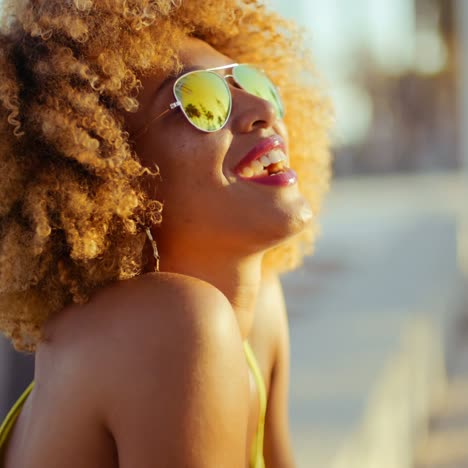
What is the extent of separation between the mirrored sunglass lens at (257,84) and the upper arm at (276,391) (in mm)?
557

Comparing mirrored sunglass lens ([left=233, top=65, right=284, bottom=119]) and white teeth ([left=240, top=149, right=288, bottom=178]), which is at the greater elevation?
mirrored sunglass lens ([left=233, top=65, right=284, bottom=119])

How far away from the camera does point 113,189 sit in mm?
1627

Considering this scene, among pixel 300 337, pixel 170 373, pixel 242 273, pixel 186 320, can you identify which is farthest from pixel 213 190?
pixel 300 337

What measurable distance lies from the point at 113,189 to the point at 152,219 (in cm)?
12

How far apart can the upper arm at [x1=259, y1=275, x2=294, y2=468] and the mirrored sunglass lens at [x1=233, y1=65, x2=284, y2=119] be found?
56cm

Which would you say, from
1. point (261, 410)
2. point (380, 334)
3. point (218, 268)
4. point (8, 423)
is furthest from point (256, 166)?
point (380, 334)

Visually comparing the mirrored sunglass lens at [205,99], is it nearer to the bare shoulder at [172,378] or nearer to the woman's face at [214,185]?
the woman's face at [214,185]

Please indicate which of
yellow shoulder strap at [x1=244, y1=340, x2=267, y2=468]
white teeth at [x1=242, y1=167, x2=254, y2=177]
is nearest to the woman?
white teeth at [x1=242, y1=167, x2=254, y2=177]

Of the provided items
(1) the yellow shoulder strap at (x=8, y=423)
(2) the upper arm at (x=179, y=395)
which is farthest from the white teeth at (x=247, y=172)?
(1) the yellow shoulder strap at (x=8, y=423)

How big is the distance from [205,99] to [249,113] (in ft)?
0.36

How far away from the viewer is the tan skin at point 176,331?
141cm

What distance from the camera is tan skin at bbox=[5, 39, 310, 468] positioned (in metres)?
1.41

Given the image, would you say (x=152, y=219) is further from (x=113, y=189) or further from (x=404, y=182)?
(x=404, y=182)

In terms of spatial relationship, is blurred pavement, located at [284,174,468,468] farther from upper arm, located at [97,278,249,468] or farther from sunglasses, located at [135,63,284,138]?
sunglasses, located at [135,63,284,138]
